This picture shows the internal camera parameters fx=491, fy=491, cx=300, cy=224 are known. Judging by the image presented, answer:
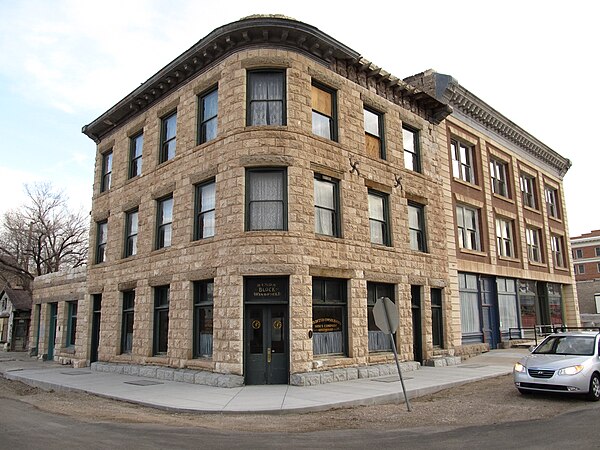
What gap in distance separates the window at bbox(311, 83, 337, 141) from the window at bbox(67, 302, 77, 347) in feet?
51.6

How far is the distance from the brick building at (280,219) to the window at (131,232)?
72 millimetres

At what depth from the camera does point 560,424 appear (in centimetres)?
876

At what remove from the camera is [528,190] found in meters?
29.5

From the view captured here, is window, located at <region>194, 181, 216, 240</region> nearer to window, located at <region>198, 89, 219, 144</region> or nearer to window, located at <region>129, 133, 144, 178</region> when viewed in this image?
window, located at <region>198, 89, 219, 144</region>

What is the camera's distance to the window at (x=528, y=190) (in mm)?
28734

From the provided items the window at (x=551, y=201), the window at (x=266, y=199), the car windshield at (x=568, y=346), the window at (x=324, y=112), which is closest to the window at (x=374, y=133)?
the window at (x=324, y=112)

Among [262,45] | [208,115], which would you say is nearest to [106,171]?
[208,115]

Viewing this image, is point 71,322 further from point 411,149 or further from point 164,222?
point 411,149

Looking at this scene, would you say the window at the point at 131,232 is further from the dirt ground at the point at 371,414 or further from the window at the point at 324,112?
the window at the point at 324,112

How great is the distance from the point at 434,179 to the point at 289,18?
358 inches

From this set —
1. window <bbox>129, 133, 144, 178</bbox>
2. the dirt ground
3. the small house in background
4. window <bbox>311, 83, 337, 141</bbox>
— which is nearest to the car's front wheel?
the dirt ground

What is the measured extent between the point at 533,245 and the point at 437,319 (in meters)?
12.5

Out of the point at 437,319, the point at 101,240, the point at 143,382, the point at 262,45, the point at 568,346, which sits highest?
the point at 262,45

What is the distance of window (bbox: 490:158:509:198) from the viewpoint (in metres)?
25.9
